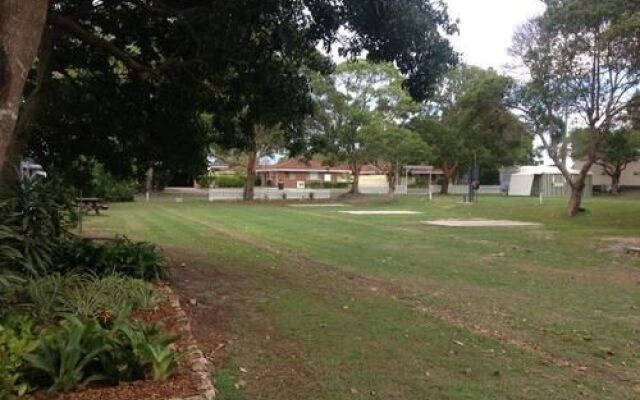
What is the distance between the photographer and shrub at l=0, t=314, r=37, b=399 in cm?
354

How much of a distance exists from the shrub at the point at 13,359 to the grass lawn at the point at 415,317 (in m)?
1.37

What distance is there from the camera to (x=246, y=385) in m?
4.84

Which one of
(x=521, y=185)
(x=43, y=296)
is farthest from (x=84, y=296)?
(x=521, y=185)

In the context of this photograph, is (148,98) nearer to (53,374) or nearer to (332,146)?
(53,374)

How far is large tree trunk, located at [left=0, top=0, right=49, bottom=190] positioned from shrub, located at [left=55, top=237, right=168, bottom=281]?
3069 millimetres

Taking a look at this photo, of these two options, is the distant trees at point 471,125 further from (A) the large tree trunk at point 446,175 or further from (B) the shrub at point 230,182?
(B) the shrub at point 230,182

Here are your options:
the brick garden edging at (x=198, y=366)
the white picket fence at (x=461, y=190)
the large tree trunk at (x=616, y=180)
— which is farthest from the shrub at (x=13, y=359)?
the large tree trunk at (x=616, y=180)

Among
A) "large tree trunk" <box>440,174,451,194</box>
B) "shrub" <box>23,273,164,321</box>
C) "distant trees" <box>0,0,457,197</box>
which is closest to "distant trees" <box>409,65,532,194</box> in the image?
"large tree trunk" <box>440,174,451,194</box>

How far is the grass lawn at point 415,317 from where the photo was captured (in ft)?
16.6

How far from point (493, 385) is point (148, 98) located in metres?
8.27

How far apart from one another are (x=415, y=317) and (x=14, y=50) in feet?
16.4

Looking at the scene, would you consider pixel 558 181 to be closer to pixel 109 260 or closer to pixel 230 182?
pixel 230 182

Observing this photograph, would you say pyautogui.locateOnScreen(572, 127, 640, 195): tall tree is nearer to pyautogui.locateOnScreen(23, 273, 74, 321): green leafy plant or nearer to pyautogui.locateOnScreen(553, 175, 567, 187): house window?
pyautogui.locateOnScreen(553, 175, 567, 187): house window

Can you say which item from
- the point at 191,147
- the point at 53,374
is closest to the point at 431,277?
the point at 191,147
